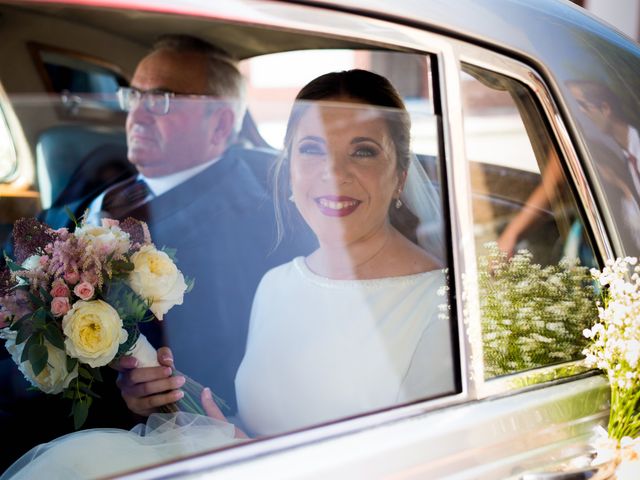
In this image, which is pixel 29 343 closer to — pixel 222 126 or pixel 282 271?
pixel 282 271

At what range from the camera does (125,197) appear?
3.13 m

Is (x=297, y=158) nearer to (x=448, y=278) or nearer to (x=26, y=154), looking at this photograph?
(x=448, y=278)

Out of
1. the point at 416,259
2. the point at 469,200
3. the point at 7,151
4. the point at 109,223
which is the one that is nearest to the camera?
the point at 469,200

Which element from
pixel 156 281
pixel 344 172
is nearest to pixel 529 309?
pixel 344 172

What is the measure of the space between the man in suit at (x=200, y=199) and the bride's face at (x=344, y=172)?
7 cm

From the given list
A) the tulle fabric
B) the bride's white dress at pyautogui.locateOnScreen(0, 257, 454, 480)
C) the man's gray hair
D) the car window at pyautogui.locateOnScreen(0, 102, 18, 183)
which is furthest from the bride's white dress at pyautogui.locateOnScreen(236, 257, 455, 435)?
the car window at pyautogui.locateOnScreen(0, 102, 18, 183)

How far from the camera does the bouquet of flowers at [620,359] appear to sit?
1.67m

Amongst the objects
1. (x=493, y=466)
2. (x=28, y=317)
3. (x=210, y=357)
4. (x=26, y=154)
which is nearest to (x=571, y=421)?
(x=493, y=466)

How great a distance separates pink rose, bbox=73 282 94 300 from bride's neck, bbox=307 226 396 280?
1.56 feet

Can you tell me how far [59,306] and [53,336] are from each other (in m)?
0.07

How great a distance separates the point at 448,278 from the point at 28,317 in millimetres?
907

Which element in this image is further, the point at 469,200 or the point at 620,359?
the point at 620,359

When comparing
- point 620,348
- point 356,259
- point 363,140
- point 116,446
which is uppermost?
point 363,140

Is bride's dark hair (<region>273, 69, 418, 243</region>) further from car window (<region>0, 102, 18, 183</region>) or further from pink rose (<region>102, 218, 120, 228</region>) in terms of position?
car window (<region>0, 102, 18, 183</region>)
